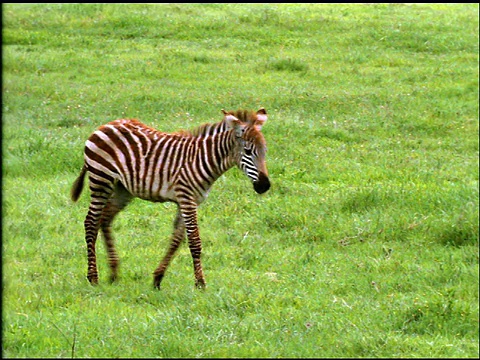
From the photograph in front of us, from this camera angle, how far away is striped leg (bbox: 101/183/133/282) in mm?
8906

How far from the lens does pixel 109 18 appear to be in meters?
25.8

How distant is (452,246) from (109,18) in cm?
1846

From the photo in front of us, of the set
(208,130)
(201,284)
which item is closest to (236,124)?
(208,130)

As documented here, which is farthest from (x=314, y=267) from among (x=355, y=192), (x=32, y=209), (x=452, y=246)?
(x=32, y=209)

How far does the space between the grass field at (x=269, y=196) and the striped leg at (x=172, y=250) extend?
7.4 inches

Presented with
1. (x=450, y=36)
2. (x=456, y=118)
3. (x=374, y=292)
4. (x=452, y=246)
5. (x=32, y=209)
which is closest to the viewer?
(x=374, y=292)

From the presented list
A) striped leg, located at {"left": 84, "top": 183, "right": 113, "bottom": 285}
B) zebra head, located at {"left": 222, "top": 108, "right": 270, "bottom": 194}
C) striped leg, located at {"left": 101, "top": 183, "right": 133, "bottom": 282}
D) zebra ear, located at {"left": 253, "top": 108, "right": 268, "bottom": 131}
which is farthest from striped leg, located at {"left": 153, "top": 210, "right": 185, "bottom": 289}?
zebra ear, located at {"left": 253, "top": 108, "right": 268, "bottom": 131}

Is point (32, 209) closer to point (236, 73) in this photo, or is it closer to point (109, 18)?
point (236, 73)

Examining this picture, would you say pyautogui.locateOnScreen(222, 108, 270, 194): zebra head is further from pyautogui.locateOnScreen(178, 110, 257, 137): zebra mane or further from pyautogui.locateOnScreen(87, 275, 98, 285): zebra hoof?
pyautogui.locateOnScreen(87, 275, 98, 285): zebra hoof

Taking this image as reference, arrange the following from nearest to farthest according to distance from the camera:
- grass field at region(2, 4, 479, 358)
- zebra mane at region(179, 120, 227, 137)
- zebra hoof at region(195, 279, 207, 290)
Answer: grass field at region(2, 4, 479, 358) → zebra hoof at region(195, 279, 207, 290) → zebra mane at region(179, 120, 227, 137)

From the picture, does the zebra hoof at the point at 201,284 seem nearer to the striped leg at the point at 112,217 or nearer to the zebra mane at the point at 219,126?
the striped leg at the point at 112,217

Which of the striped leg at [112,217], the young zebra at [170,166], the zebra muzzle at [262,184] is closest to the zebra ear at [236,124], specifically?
the young zebra at [170,166]

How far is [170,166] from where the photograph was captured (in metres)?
8.79

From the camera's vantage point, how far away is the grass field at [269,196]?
7.09 metres
